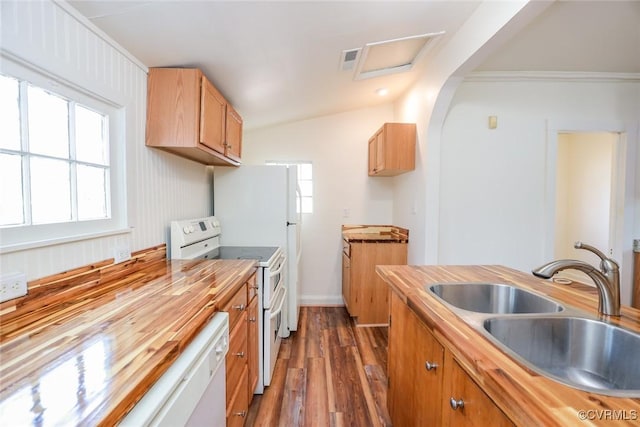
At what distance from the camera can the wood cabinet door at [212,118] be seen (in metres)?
1.68

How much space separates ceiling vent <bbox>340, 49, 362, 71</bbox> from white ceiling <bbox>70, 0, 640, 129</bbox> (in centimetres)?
4

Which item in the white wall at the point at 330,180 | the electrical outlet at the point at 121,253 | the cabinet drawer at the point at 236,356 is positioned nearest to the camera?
the cabinet drawer at the point at 236,356

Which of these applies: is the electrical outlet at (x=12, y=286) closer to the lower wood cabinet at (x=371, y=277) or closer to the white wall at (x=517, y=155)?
the lower wood cabinet at (x=371, y=277)

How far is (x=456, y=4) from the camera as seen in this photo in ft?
5.43

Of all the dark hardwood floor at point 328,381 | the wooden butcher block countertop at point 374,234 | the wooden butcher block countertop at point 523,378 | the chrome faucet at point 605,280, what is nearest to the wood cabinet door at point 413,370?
the wooden butcher block countertop at point 523,378

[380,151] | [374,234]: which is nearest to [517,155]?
[380,151]

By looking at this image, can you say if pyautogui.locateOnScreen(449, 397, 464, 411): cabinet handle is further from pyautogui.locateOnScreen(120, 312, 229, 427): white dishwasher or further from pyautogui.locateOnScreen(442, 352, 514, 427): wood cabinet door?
pyautogui.locateOnScreen(120, 312, 229, 427): white dishwasher

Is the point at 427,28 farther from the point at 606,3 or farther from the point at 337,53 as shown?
the point at 606,3

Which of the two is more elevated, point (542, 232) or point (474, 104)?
point (474, 104)

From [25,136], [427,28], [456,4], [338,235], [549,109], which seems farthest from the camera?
[338,235]

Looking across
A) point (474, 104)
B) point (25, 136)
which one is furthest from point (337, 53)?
point (25, 136)

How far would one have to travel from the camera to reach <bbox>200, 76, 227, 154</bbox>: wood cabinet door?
1682mm

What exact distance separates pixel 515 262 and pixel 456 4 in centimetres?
213

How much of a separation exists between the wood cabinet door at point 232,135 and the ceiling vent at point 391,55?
3.57 feet
